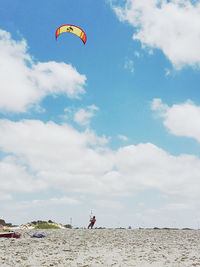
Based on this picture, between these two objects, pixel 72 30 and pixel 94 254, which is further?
pixel 72 30

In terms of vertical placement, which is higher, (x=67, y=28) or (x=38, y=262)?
(x=67, y=28)

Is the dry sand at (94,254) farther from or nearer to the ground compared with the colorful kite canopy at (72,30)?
nearer to the ground

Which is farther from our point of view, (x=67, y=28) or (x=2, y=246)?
(x=67, y=28)

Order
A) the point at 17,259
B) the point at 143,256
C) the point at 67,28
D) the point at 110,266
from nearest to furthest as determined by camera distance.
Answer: the point at 110,266 < the point at 17,259 < the point at 143,256 < the point at 67,28

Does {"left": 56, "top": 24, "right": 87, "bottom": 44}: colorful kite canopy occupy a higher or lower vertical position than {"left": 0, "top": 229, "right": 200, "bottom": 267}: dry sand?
higher

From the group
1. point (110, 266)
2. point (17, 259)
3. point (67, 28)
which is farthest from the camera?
point (67, 28)

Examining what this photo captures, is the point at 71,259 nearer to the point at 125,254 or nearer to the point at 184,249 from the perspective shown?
the point at 125,254

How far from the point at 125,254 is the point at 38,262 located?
5404mm

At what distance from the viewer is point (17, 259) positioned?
56.2 feet

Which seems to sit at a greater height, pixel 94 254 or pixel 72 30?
pixel 72 30

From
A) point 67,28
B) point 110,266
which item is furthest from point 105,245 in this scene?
point 67,28

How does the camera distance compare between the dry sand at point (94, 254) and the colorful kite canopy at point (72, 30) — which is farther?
the colorful kite canopy at point (72, 30)

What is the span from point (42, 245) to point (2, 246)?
2.66 meters

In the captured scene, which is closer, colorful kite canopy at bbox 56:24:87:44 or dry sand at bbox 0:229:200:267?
dry sand at bbox 0:229:200:267
